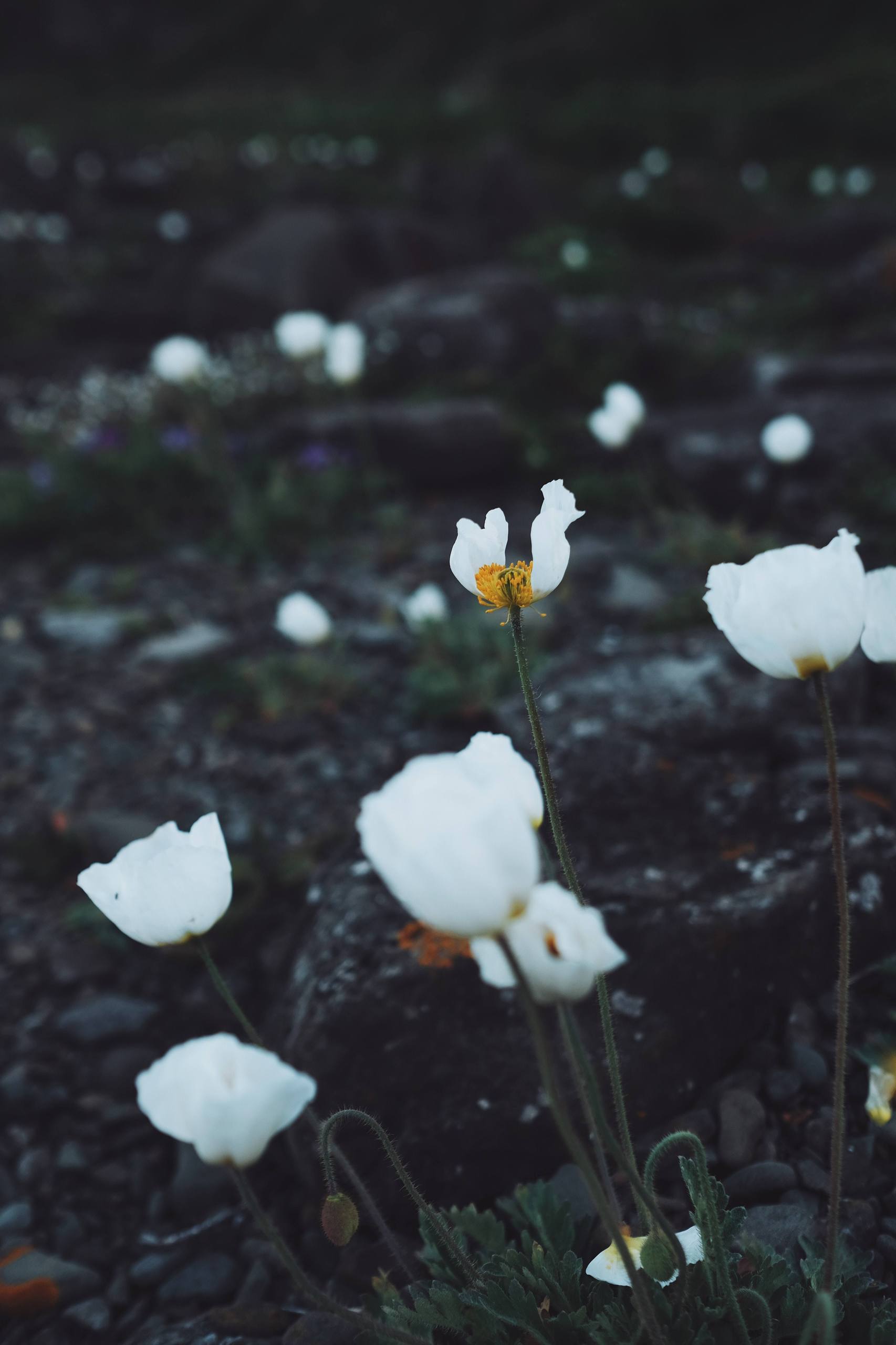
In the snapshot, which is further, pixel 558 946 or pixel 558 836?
pixel 558 836

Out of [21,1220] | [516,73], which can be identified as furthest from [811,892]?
[516,73]

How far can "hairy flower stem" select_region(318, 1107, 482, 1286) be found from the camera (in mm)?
1346

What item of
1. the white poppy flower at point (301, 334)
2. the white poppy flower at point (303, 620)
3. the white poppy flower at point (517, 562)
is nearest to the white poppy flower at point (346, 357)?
the white poppy flower at point (301, 334)

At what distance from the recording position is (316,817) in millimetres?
3258

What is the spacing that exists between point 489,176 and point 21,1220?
39.3ft

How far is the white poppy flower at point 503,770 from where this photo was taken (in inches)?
42.0

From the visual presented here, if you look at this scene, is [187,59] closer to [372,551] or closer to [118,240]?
[118,240]

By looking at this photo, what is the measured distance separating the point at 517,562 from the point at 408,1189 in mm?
926

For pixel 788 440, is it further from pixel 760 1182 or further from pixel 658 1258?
pixel 658 1258

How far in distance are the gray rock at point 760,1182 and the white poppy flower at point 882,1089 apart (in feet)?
0.64

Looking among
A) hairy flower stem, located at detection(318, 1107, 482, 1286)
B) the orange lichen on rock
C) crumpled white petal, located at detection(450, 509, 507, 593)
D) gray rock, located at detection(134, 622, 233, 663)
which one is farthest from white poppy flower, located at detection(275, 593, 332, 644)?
hairy flower stem, located at detection(318, 1107, 482, 1286)

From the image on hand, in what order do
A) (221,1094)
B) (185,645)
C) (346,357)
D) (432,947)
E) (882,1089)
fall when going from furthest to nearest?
1. (346,357)
2. (185,645)
3. (432,947)
4. (882,1089)
5. (221,1094)

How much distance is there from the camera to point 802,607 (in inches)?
47.4

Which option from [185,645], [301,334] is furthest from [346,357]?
[185,645]
